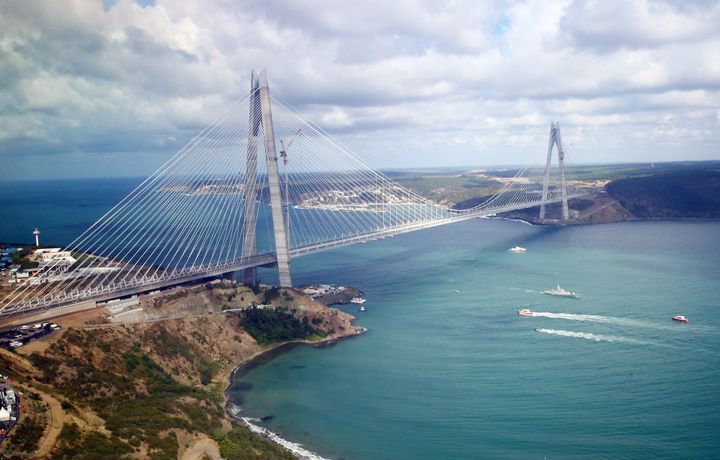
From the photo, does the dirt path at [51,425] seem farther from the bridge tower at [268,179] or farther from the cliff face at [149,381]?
the bridge tower at [268,179]

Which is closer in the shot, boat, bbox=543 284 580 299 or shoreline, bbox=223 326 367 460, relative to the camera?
shoreline, bbox=223 326 367 460

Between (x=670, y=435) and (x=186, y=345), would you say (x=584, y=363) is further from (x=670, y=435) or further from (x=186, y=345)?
(x=186, y=345)

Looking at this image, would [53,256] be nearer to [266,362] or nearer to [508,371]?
[266,362]

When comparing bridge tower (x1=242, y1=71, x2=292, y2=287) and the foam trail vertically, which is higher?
bridge tower (x1=242, y1=71, x2=292, y2=287)

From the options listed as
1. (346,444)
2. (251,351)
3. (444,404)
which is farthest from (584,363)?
(251,351)

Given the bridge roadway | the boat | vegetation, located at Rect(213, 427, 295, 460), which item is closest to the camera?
vegetation, located at Rect(213, 427, 295, 460)

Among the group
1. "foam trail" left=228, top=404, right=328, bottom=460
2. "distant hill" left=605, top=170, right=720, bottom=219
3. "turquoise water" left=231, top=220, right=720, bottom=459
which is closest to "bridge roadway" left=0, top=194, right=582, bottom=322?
"turquoise water" left=231, top=220, right=720, bottom=459

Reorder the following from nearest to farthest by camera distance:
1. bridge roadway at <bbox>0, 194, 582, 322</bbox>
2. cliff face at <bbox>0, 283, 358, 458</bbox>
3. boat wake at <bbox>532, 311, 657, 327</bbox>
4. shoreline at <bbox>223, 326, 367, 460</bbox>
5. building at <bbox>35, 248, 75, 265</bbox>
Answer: cliff face at <bbox>0, 283, 358, 458</bbox> → shoreline at <bbox>223, 326, 367, 460</bbox> → bridge roadway at <bbox>0, 194, 582, 322</bbox> → boat wake at <bbox>532, 311, 657, 327</bbox> → building at <bbox>35, 248, 75, 265</bbox>

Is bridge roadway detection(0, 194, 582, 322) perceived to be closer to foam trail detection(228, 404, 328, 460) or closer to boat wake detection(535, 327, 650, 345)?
foam trail detection(228, 404, 328, 460)
